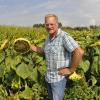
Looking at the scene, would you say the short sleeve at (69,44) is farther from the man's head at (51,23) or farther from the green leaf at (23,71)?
the green leaf at (23,71)

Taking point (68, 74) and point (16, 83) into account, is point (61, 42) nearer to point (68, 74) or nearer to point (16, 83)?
point (68, 74)

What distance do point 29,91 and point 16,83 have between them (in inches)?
8.6

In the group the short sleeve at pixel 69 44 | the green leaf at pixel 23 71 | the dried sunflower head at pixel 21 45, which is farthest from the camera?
the green leaf at pixel 23 71

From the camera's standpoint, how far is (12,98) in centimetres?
604

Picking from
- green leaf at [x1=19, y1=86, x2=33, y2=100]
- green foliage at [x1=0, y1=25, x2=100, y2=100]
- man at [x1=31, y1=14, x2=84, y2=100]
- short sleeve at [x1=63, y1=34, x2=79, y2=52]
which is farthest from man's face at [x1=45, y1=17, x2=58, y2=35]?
green leaf at [x1=19, y1=86, x2=33, y2=100]

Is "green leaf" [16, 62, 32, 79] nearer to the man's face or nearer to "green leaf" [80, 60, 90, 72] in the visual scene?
"green leaf" [80, 60, 90, 72]

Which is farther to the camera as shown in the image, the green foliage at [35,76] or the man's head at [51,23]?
the green foliage at [35,76]

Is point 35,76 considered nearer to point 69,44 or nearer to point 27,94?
point 27,94

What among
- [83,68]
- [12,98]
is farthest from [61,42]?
[12,98]

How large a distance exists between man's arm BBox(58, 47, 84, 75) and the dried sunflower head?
0.84m

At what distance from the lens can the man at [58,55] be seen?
16.2 feet

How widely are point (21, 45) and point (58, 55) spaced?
879mm

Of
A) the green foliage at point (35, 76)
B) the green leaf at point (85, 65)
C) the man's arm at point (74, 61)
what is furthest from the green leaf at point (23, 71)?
the man's arm at point (74, 61)

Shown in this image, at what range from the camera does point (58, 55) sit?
5.03 metres
